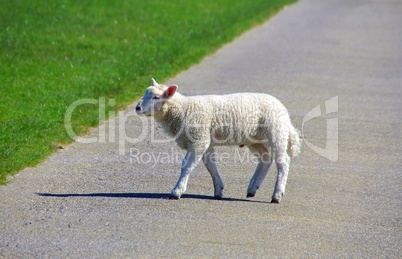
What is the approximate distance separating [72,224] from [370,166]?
13.7ft

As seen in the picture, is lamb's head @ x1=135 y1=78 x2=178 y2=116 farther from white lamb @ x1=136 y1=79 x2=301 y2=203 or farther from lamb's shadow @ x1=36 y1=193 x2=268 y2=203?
lamb's shadow @ x1=36 y1=193 x2=268 y2=203

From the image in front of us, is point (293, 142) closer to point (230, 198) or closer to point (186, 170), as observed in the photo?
point (230, 198)

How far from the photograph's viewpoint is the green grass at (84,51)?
10.8 m

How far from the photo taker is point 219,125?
8055mm

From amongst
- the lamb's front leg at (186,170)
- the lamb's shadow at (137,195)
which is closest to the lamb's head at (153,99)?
the lamb's front leg at (186,170)

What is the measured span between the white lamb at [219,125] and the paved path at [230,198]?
32cm

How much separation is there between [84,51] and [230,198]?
8.68m

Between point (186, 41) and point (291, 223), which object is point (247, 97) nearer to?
point (291, 223)

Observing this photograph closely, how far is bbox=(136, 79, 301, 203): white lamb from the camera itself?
793 cm

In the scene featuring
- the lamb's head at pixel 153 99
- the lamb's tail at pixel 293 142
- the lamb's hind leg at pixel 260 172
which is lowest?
the lamb's hind leg at pixel 260 172

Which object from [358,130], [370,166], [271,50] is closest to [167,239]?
[370,166]

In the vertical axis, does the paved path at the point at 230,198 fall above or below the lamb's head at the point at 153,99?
below

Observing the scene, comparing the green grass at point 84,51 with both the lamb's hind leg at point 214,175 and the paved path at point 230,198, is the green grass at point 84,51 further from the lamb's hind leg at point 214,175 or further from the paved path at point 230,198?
the lamb's hind leg at point 214,175

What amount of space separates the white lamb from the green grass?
178 cm
